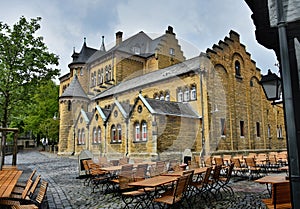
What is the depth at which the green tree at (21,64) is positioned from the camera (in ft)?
51.2

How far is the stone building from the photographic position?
22133 mm

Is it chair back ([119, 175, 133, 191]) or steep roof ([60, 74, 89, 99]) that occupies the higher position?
steep roof ([60, 74, 89, 99])

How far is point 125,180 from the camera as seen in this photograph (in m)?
7.93

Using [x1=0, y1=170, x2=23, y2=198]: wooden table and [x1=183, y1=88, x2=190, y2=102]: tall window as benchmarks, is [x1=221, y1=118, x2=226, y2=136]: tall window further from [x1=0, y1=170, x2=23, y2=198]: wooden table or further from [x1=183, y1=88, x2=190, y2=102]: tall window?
[x1=0, y1=170, x2=23, y2=198]: wooden table

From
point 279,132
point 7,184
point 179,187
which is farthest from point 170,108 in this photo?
point 279,132

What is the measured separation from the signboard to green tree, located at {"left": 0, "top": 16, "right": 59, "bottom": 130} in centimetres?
1528

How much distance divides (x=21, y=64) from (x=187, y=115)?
1345cm

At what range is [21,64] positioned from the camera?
16.0 metres

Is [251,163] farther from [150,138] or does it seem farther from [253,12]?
[150,138]

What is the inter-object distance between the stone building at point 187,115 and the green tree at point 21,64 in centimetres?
853

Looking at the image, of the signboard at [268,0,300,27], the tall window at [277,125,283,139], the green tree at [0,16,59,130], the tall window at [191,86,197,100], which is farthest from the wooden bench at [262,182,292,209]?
the tall window at [277,125,283,139]

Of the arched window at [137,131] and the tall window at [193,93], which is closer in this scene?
the arched window at [137,131]

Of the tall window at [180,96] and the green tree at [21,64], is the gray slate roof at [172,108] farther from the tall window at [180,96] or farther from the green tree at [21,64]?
the green tree at [21,64]

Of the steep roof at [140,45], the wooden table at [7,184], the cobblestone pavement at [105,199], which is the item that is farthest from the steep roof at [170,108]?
the steep roof at [140,45]
